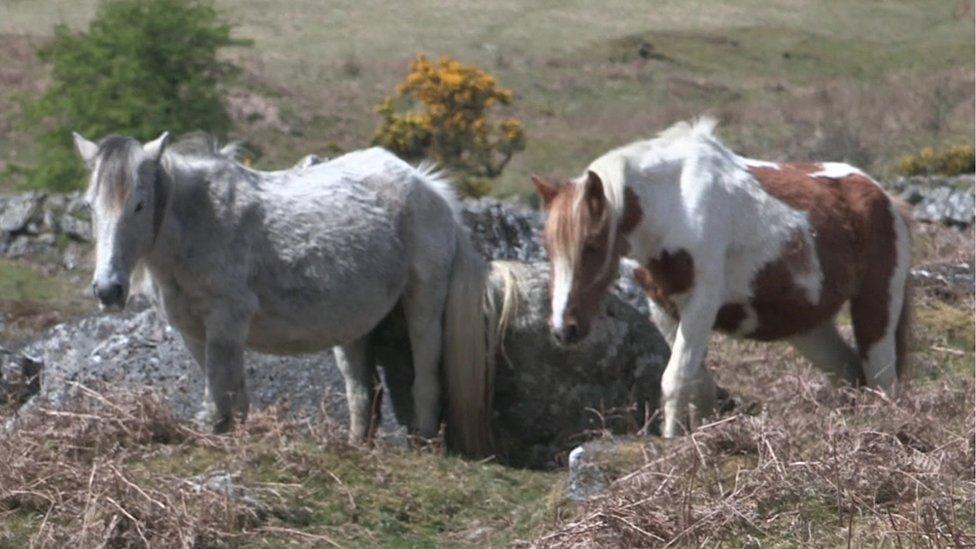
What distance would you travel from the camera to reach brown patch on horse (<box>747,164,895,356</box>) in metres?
8.68

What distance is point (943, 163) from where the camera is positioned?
25.8 meters

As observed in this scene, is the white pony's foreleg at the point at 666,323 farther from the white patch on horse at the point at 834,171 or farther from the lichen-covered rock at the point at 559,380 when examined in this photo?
the white patch on horse at the point at 834,171

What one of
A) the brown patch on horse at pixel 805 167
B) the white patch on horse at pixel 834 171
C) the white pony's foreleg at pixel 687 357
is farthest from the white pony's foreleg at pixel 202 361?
the white patch on horse at pixel 834 171

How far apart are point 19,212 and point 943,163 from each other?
1379cm

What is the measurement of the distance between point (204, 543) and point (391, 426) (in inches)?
126

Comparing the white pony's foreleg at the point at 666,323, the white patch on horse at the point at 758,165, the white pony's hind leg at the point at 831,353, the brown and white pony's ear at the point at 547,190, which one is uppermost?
the brown and white pony's ear at the point at 547,190

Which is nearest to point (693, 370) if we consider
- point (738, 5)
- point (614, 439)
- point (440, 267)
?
point (614, 439)

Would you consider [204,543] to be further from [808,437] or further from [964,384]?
[964,384]

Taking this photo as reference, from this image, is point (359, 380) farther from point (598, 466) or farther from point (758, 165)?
point (598, 466)

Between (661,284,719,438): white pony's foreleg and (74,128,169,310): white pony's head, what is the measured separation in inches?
105

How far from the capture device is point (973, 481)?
21.3 ft

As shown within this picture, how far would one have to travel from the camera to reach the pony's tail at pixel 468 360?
927cm

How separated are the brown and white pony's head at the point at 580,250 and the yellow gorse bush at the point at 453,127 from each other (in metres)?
25.3

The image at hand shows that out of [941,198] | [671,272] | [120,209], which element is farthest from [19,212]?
[671,272]
